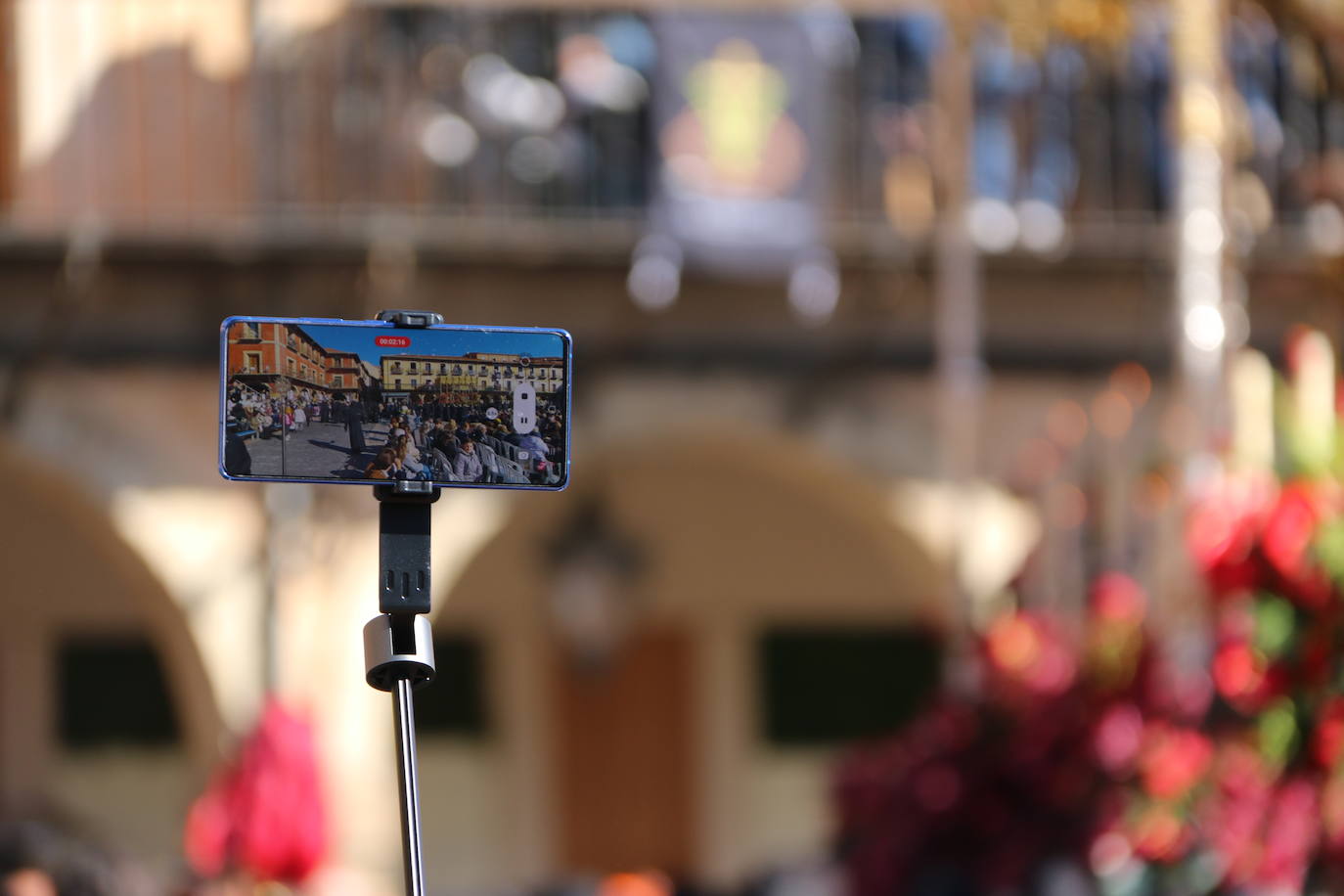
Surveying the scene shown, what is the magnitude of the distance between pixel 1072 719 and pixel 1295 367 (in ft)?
3.34

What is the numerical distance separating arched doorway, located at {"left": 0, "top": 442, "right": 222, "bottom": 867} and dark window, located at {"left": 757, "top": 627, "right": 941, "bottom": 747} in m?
2.75

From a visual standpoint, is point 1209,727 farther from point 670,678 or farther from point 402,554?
point 670,678

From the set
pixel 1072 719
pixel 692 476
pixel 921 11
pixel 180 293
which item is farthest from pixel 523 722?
pixel 1072 719

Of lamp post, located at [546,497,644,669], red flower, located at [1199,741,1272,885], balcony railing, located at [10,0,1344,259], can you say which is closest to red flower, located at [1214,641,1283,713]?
red flower, located at [1199,741,1272,885]

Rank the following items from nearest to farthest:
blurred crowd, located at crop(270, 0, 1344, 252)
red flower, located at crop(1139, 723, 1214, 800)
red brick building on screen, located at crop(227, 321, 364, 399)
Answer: red brick building on screen, located at crop(227, 321, 364, 399) → red flower, located at crop(1139, 723, 1214, 800) → blurred crowd, located at crop(270, 0, 1344, 252)

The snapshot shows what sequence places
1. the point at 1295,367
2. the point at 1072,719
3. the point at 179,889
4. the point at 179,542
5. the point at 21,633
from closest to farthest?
the point at 1295,367
the point at 1072,719
the point at 179,889
the point at 179,542
the point at 21,633

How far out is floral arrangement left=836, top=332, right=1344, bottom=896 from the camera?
4.20m

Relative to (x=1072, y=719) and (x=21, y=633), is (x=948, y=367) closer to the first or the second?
(x=1072, y=719)

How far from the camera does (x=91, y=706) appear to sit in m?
9.74

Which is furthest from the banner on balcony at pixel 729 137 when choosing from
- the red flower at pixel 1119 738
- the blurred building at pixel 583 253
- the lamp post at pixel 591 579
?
the red flower at pixel 1119 738

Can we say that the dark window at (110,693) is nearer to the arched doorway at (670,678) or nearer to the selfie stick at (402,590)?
the arched doorway at (670,678)

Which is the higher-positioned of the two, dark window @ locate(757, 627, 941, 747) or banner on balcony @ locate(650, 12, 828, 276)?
banner on balcony @ locate(650, 12, 828, 276)

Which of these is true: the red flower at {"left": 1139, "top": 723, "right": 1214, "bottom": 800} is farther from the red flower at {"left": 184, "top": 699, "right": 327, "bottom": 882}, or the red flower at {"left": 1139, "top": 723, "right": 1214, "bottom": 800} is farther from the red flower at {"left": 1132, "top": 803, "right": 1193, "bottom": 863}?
the red flower at {"left": 184, "top": 699, "right": 327, "bottom": 882}

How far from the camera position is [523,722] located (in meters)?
10.1
